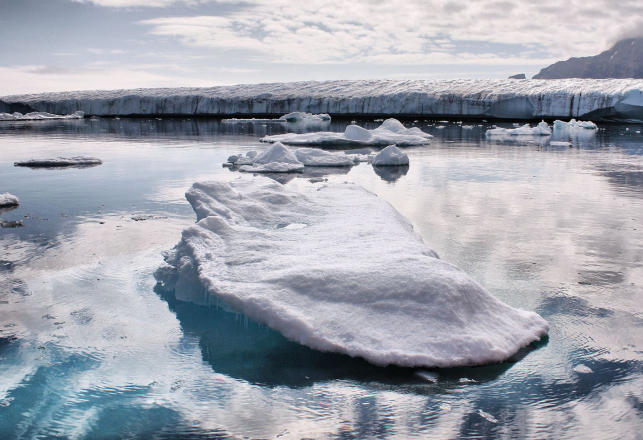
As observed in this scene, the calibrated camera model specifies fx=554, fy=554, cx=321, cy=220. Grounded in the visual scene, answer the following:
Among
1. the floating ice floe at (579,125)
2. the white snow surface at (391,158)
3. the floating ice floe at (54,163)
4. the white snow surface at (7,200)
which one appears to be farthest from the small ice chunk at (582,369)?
the floating ice floe at (579,125)

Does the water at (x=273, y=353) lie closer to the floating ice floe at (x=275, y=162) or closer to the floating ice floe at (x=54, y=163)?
the floating ice floe at (x=275, y=162)

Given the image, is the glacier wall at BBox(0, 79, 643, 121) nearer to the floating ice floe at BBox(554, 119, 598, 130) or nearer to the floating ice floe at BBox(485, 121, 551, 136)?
the floating ice floe at BBox(554, 119, 598, 130)

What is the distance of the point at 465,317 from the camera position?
2500 mm

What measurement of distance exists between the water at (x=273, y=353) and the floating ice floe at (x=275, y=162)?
3124 millimetres

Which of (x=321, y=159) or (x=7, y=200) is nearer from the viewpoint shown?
(x=7, y=200)

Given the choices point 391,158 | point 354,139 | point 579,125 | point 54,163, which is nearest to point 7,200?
point 54,163

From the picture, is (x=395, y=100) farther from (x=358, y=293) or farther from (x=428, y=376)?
(x=428, y=376)

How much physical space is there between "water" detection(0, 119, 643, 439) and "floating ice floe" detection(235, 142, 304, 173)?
3.12 m

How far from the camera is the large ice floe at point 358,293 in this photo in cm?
236

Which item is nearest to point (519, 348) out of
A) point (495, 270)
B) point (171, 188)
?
point (495, 270)

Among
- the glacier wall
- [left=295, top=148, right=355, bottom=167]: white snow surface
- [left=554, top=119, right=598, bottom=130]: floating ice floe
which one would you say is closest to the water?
[left=295, top=148, right=355, bottom=167]: white snow surface

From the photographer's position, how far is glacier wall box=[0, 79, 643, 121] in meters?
27.2

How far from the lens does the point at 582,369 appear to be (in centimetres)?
229

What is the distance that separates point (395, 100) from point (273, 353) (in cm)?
3108
